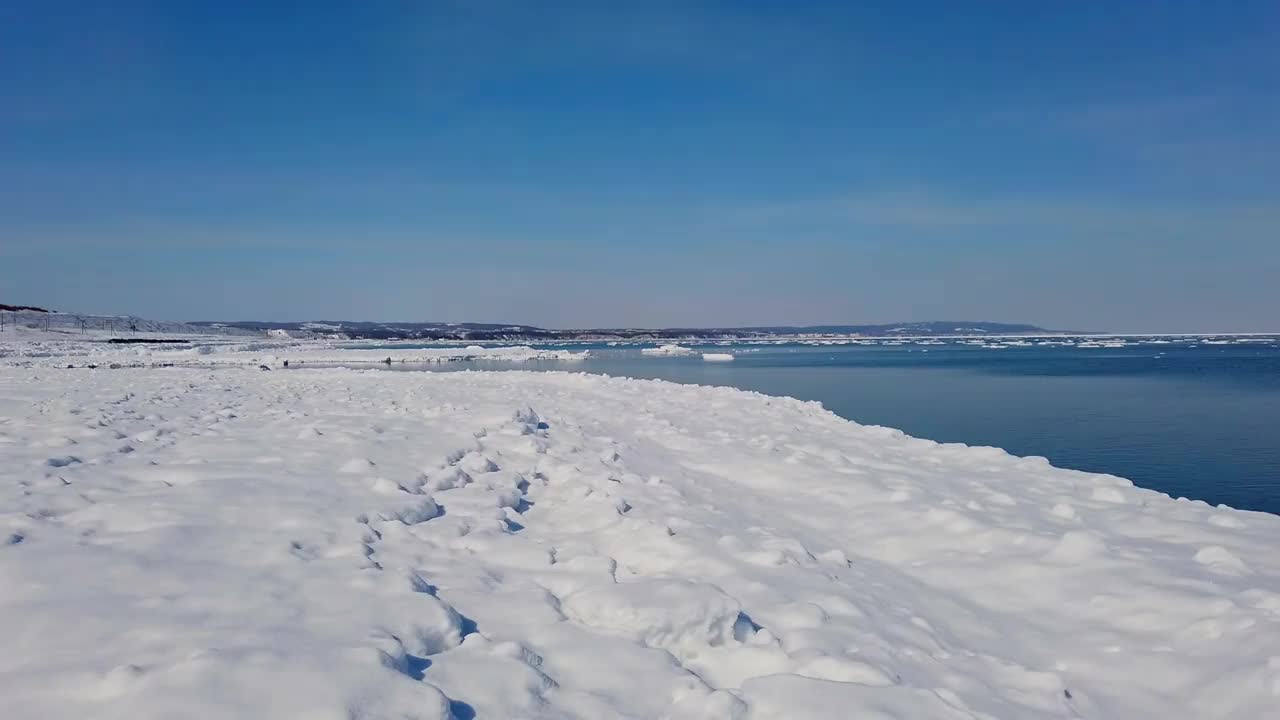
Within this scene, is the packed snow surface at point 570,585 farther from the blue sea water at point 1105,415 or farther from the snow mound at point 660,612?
the blue sea water at point 1105,415

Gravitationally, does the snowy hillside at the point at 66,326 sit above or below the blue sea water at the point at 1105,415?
above

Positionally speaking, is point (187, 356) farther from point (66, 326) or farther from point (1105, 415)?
point (66, 326)

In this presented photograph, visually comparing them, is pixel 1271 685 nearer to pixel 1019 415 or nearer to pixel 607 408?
pixel 607 408

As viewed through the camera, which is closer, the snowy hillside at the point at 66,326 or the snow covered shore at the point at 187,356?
the snow covered shore at the point at 187,356

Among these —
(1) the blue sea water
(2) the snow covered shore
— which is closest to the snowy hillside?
(2) the snow covered shore

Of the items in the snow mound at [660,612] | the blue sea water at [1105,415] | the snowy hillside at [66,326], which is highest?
the snowy hillside at [66,326]

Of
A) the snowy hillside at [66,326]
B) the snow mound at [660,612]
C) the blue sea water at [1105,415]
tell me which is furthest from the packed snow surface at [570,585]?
the snowy hillside at [66,326]

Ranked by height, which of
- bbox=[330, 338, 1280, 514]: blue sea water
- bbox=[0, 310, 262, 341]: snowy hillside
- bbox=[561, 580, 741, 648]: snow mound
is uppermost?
bbox=[0, 310, 262, 341]: snowy hillside

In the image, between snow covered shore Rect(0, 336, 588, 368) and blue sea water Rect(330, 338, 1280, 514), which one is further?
snow covered shore Rect(0, 336, 588, 368)

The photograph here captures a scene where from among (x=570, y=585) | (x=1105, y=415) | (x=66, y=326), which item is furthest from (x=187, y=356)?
(x=66, y=326)

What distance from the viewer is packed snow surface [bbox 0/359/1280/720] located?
3.50 meters

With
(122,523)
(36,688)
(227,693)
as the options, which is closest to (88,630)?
(36,688)

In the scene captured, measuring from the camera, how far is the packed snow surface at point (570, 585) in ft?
11.5

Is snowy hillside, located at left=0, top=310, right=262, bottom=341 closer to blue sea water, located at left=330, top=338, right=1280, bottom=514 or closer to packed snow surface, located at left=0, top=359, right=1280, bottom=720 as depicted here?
blue sea water, located at left=330, top=338, right=1280, bottom=514
